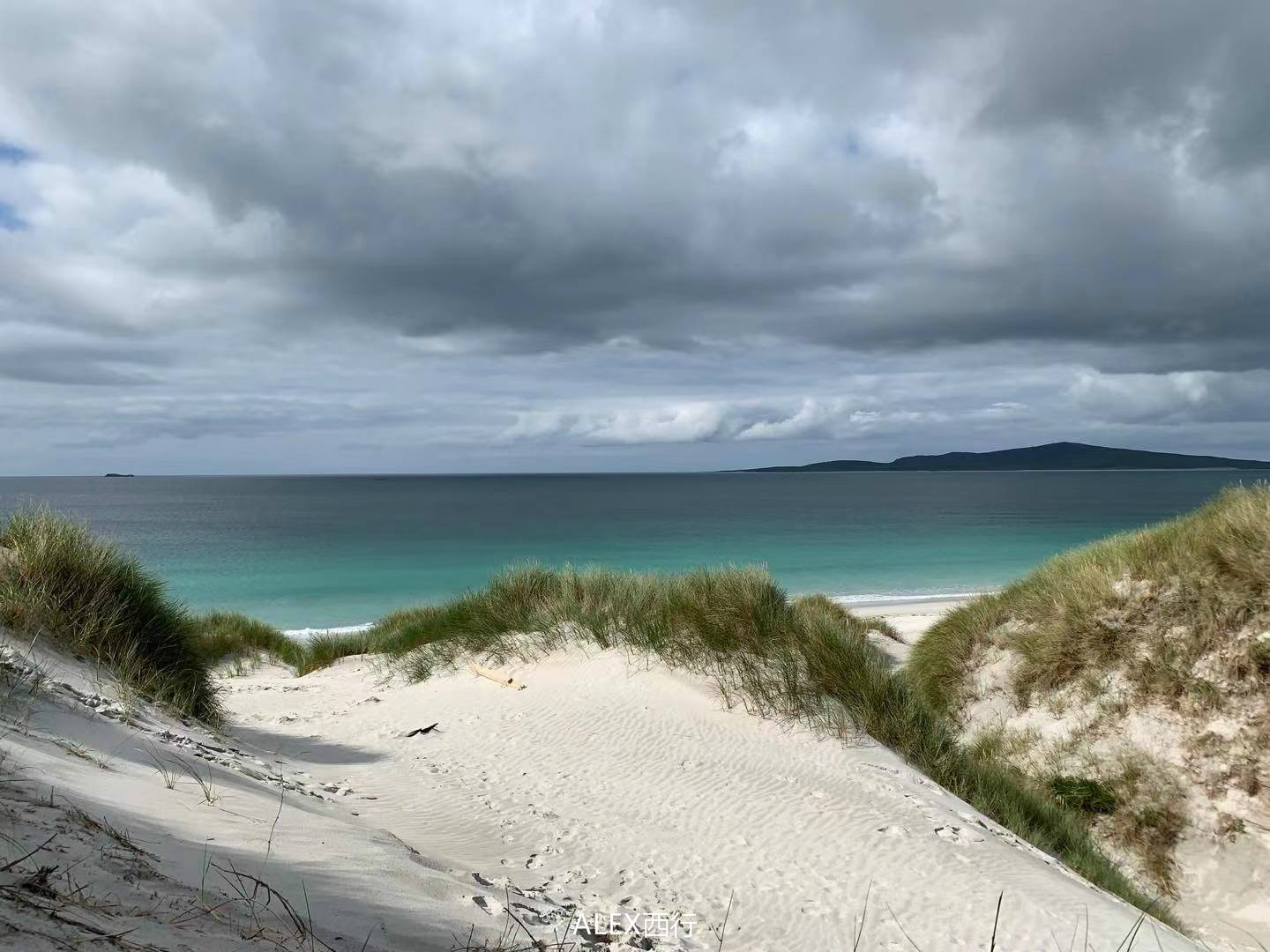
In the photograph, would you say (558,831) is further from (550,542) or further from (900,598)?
(550,542)

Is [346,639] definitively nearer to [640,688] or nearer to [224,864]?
[640,688]

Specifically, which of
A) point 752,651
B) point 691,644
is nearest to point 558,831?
point 752,651

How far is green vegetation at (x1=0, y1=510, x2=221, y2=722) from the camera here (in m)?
5.96

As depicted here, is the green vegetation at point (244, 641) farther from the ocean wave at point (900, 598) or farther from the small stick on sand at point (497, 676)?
the ocean wave at point (900, 598)

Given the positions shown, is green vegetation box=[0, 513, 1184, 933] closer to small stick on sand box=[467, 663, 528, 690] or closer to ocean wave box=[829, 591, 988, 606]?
small stick on sand box=[467, 663, 528, 690]

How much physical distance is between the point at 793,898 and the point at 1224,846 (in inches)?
206

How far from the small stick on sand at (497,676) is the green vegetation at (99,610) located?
2.95 meters

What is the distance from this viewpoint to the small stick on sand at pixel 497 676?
27.6ft

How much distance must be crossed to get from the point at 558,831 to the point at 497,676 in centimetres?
443

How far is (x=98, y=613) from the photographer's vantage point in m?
6.34

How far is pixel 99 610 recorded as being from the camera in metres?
6.39

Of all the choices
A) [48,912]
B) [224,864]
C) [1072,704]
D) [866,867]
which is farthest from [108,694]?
Result: [1072,704]

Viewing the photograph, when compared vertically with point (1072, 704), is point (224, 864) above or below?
above

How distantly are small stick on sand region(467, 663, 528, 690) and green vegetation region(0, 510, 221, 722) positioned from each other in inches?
116
